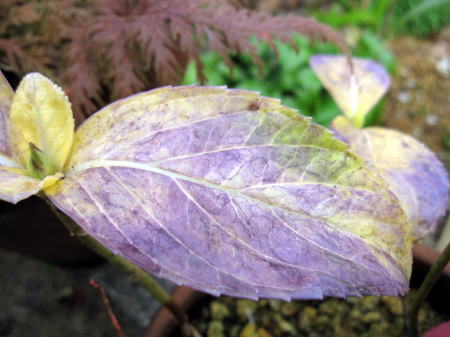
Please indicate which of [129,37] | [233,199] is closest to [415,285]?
[233,199]

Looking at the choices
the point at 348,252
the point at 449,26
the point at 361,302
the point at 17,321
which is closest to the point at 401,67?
the point at 449,26

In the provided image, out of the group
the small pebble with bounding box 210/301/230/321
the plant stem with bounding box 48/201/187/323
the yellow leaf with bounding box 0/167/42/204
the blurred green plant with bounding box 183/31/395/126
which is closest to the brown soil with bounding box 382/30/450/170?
the blurred green plant with bounding box 183/31/395/126

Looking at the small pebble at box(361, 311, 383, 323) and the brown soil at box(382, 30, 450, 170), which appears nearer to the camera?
the small pebble at box(361, 311, 383, 323)

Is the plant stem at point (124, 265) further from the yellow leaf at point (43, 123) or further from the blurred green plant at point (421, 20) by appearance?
the blurred green plant at point (421, 20)

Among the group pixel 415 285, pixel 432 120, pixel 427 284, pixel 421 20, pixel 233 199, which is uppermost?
pixel 233 199

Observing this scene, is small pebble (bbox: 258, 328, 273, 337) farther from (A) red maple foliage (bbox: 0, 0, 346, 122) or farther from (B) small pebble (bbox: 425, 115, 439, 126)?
(B) small pebble (bbox: 425, 115, 439, 126)

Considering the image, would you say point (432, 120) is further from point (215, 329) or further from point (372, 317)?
point (215, 329)

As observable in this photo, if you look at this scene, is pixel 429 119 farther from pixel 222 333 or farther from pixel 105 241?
pixel 105 241
